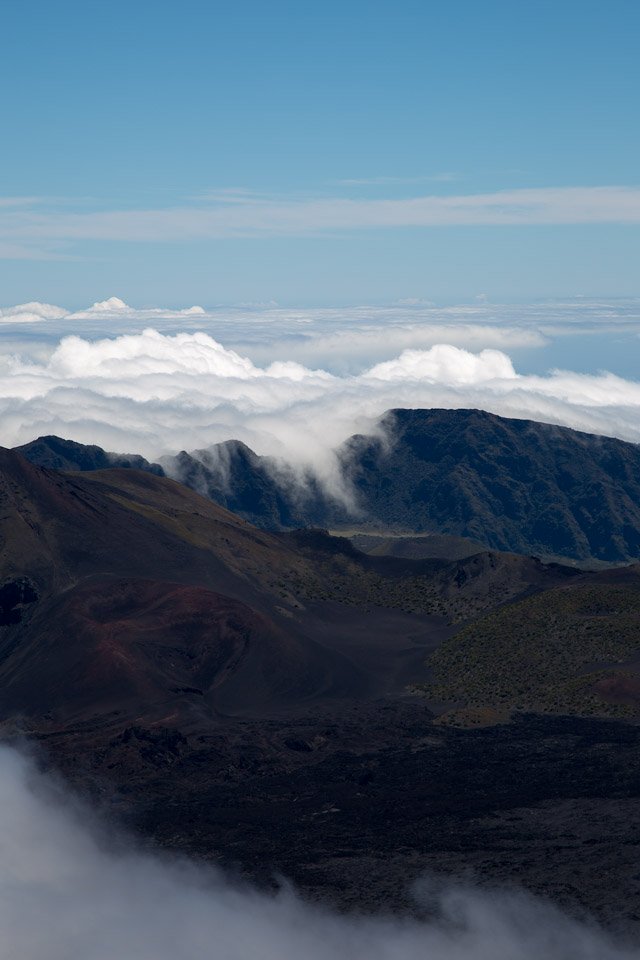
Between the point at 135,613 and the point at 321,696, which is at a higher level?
the point at 135,613

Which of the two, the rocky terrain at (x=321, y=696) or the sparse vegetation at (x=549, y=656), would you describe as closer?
the rocky terrain at (x=321, y=696)

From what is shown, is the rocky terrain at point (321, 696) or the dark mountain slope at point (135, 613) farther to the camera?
the dark mountain slope at point (135, 613)

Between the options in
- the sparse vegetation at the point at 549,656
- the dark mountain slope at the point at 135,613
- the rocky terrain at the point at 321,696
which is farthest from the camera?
the dark mountain slope at the point at 135,613

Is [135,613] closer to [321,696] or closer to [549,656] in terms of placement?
[321,696]

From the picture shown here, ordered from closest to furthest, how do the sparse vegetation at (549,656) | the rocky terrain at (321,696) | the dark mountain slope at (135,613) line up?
the rocky terrain at (321,696) → the sparse vegetation at (549,656) → the dark mountain slope at (135,613)

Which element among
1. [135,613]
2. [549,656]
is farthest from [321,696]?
[135,613]

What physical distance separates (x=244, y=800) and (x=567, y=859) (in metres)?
25.0

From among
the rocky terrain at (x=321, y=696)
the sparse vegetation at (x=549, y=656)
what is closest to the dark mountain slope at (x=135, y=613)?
the rocky terrain at (x=321, y=696)

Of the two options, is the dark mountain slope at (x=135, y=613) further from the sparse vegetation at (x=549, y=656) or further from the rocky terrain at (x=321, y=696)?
the sparse vegetation at (x=549, y=656)

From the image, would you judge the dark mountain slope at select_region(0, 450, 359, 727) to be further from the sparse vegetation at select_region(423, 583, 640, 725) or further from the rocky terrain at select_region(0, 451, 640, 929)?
the sparse vegetation at select_region(423, 583, 640, 725)

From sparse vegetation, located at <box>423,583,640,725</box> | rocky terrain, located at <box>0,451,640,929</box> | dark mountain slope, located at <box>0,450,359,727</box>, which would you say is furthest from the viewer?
dark mountain slope, located at <box>0,450,359,727</box>

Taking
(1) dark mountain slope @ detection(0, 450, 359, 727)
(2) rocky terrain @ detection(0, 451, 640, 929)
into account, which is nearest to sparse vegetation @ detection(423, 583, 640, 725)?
(2) rocky terrain @ detection(0, 451, 640, 929)

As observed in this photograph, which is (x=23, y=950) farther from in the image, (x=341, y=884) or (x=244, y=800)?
(x=244, y=800)

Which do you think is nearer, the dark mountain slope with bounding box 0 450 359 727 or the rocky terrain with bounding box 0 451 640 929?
the rocky terrain with bounding box 0 451 640 929
